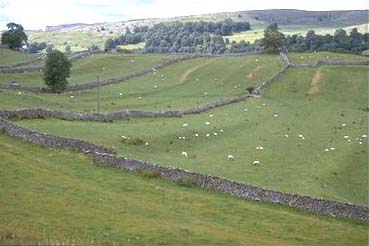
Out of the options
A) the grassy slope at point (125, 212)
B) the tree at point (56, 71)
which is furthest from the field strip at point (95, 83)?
the grassy slope at point (125, 212)

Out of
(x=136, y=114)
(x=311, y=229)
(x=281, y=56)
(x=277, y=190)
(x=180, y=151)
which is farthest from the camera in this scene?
(x=281, y=56)

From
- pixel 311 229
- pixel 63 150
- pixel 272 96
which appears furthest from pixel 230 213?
pixel 272 96

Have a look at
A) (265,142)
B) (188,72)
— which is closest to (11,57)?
(188,72)

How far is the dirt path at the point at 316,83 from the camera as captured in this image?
3848 inches

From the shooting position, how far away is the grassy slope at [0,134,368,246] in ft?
92.8

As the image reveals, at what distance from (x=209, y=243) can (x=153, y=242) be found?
310cm

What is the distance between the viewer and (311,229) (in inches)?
1394

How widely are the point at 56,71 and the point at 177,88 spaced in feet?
73.4

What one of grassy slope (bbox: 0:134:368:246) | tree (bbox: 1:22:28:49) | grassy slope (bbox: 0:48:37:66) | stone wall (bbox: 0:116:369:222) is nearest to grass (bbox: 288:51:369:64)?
grassy slope (bbox: 0:48:37:66)

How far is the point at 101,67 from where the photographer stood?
5212 inches

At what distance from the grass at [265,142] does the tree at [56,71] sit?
20.0m

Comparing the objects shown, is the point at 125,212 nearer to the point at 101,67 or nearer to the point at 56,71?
the point at 56,71

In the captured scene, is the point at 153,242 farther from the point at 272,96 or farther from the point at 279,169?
the point at 272,96

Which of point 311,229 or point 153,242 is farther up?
point 153,242
